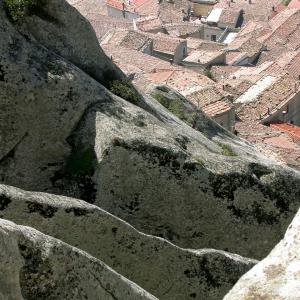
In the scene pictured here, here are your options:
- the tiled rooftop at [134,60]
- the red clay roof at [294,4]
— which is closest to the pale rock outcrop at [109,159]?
the tiled rooftop at [134,60]

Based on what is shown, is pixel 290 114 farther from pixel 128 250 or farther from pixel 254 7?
pixel 128 250

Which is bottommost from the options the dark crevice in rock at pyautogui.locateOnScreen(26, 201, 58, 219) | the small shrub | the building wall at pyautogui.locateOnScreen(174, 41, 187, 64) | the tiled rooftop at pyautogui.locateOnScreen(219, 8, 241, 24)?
the tiled rooftop at pyautogui.locateOnScreen(219, 8, 241, 24)

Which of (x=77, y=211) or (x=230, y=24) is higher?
(x=77, y=211)

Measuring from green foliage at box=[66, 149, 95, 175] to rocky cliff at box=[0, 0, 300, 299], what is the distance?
2cm

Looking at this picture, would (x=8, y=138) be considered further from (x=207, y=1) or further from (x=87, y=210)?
(x=207, y=1)

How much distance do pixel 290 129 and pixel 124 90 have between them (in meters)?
29.1

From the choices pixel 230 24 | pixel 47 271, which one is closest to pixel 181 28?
pixel 230 24

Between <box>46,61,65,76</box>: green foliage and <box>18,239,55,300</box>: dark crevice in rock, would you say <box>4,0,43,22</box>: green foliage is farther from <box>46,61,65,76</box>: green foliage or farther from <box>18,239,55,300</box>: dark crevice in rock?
<box>18,239,55,300</box>: dark crevice in rock

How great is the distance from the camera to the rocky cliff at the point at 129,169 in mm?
12688

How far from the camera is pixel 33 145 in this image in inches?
543

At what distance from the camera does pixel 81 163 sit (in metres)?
13.7

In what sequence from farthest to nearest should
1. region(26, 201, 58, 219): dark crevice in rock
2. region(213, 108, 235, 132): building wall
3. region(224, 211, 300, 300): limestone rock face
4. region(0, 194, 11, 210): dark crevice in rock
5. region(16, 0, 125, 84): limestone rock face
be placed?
1. region(213, 108, 235, 132): building wall
2. region(16, 0, 125, 84): limestone rock face
3. region(26, 201, 58, 219): dark crevice in rock
4. region(0, 194, 11, 210): dark crevice in rock
5. region(224, 211, 300, 300): limestone rock face

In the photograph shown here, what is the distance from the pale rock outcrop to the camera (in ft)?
44.3

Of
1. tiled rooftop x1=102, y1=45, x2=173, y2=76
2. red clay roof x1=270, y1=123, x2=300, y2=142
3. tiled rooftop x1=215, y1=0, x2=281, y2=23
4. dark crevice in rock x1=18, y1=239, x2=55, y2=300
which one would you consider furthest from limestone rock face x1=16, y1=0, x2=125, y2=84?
tiled rooftop x1=215, y1=0, x2=281, y2=23
